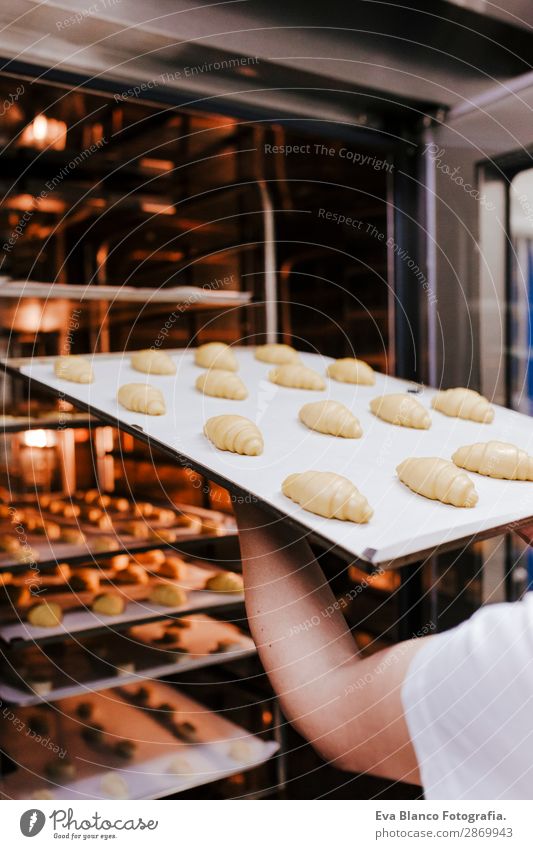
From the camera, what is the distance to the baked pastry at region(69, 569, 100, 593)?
4.79 ft

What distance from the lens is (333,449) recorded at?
2.75ft

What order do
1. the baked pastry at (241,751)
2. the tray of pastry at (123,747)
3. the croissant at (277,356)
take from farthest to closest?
the baked pastry at (241,751) < the tray of pastry at (123,747) < the croissant at (277,356)

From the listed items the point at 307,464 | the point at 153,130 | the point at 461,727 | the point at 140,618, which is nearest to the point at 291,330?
the point at 153,130

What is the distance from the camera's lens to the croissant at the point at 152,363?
3.39ft

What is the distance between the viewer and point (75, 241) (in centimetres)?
167

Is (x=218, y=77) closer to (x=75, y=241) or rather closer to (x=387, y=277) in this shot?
(x=387, y=277)

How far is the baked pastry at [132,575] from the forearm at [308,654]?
0.84 m

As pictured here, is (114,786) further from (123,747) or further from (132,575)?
(132,575)

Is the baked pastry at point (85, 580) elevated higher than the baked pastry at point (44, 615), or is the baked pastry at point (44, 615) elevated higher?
the baked pastry at point (85, 580)

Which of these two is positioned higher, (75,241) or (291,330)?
(75,241)

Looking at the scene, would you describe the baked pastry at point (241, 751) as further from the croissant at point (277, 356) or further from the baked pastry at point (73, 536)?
the croissant at point (277, 356)

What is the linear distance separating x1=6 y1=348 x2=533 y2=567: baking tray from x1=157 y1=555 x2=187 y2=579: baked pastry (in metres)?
0.57

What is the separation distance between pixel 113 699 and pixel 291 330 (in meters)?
0.94

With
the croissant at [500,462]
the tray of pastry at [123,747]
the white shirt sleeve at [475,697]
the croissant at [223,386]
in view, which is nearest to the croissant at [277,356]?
the croissant at [223,386]
